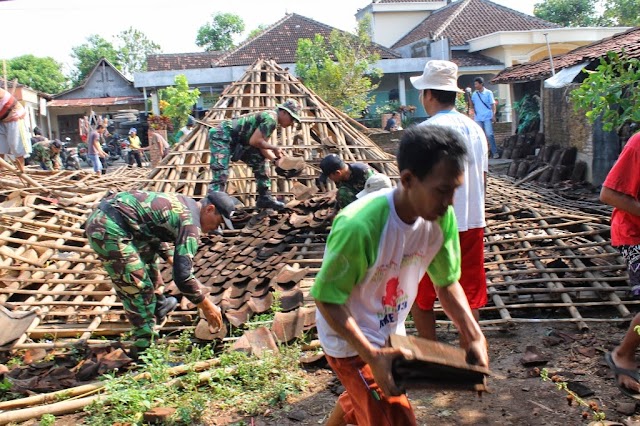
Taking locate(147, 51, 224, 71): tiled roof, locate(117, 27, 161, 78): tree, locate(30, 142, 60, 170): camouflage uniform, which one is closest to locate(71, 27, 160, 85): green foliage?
locate(117, 27, 161, 78): tree

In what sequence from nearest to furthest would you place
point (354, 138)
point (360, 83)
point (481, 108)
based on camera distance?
point (354, 138)
point (481, 108)
point (360, 83)

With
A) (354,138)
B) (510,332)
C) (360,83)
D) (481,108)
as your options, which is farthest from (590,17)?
(510,332)

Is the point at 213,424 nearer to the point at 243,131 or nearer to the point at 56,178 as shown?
the point at 243,131

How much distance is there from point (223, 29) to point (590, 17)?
1042 inches

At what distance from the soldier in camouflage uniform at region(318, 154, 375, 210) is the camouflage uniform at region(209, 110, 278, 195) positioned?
4.68ft

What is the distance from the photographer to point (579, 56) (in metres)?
13.7

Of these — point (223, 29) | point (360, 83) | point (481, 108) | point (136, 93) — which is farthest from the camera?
point (223, 29)

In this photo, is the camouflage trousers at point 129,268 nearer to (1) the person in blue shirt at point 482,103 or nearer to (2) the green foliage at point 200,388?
(2) the green foliage at point 200,388

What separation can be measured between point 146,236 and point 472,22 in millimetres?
30765

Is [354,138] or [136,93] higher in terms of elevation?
[136,93]

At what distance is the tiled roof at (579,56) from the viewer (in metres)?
11.1

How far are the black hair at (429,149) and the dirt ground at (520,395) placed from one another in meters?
1.93

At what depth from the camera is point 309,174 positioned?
8406mm

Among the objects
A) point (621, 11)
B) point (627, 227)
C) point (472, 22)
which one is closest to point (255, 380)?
point (627, 227)
